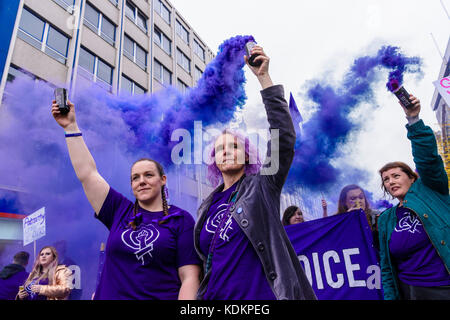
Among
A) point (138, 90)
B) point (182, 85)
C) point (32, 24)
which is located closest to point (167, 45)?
point (182, 85)

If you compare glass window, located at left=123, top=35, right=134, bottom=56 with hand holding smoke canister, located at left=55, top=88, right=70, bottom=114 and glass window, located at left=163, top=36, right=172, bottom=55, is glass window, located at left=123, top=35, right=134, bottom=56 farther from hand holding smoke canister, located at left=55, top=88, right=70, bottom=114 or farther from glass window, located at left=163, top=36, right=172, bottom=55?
hand holding smoke canister, located at left=55, top=88, right=70, bottom=114

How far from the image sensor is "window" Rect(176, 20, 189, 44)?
19808 mm

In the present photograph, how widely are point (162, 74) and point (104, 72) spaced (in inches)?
181

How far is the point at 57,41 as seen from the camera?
11047 millimetres

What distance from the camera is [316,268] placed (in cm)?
358

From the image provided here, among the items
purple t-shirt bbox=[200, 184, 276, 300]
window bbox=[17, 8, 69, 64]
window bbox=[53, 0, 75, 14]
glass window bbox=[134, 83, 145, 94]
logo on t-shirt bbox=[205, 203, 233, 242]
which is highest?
window bbox=[53, 0, 75, 14]

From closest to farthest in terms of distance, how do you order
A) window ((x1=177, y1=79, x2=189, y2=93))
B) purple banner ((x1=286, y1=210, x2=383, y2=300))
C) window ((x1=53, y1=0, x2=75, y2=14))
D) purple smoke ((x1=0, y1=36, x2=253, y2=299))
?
purple banner ((x1=286, y1=210, x2=383, y2=300)) → purple smoke ((x1=0, y1=36, x2=253, y2=299)) → window ((x1=53, y1=0, x2=75, y2=14)) → window ((x1=177, y1=79, x2=189, y2=93))

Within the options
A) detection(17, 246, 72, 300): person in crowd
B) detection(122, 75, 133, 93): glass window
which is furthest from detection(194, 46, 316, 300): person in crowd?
detection(122, 75, 133, 93): glass window

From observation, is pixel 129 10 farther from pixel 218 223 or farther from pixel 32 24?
pixel 218 223

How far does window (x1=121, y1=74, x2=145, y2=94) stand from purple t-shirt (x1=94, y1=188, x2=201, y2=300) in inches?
523
